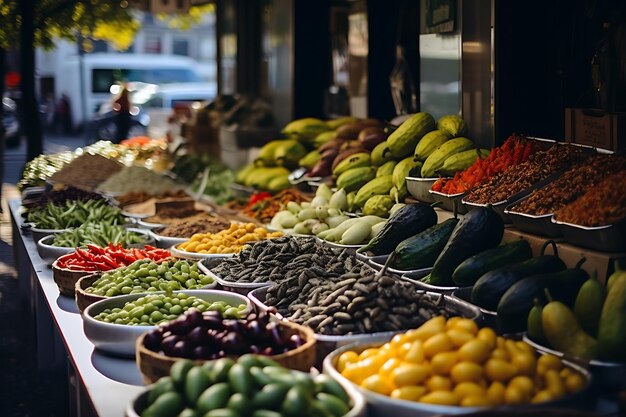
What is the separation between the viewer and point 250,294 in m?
3.79

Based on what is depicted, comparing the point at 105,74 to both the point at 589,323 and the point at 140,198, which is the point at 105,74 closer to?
the point at 140,198

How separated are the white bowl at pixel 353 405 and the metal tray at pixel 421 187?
93.8 inches

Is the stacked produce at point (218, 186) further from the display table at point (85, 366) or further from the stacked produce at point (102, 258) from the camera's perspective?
the stacked produce at point (102, 258)

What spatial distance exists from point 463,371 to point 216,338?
0.82m

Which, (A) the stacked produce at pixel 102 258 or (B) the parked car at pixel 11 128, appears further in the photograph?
(B) the parked car at pixel 11 128

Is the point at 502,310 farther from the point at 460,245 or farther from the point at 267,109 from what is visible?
the point at 267,109

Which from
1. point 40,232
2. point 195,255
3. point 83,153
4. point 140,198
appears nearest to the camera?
point 195,255

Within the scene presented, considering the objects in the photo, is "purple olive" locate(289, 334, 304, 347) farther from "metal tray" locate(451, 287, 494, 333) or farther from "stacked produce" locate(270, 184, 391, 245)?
"stacked produce" locate(270, 184, 391, 245)

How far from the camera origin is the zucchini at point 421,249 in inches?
160

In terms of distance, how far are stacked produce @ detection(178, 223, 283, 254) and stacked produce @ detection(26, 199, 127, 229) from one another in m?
1.00

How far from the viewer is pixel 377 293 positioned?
326cm

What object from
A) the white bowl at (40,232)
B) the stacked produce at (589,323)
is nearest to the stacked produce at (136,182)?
the white bowl at (40,232)

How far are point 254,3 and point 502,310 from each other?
8.13 metres

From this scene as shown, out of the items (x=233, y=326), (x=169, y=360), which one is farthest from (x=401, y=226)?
(x=169, y=360)
